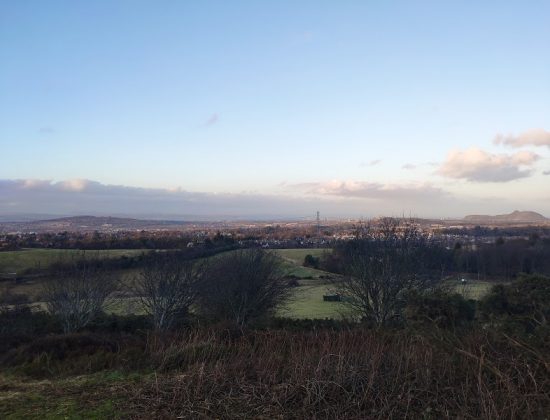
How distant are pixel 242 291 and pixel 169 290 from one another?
4.02 metres

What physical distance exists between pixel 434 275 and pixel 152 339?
20.8m

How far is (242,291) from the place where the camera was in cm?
2589

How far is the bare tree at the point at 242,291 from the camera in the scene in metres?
25.4

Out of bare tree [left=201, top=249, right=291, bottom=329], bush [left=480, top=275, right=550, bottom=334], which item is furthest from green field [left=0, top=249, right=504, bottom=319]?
bush [left=480, top=275, right=550, bottom=334]

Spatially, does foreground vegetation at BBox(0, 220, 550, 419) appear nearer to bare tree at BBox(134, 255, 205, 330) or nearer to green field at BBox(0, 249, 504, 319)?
bare tree at BBox(134, 255, 205, 330)

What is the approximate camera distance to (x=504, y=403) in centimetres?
483

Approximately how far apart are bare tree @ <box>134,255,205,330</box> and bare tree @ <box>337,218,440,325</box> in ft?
28.0

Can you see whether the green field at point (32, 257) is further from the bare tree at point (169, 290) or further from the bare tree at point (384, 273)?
the bare tree at point (384, 273)

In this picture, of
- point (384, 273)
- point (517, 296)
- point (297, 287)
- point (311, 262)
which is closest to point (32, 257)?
point (297, 287)

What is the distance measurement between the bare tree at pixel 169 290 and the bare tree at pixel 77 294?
2274mm

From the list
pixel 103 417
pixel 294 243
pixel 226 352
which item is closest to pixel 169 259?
pixel 226 352

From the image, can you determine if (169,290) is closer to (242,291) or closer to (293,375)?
(242,291)

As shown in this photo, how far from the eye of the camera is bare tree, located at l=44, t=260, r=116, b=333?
971 inches

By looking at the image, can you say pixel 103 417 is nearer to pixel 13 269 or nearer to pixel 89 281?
pixel 89 281
